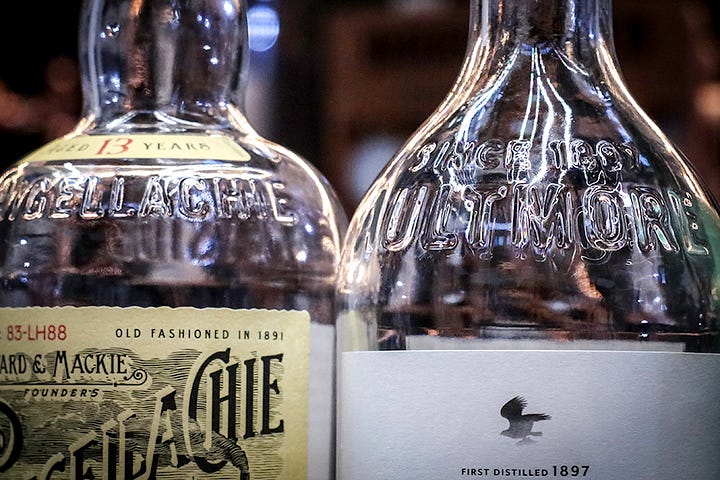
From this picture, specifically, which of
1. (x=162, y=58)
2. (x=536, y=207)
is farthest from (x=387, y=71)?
(x=536, y=207)

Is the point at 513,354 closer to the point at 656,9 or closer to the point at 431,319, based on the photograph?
the point at 431,319

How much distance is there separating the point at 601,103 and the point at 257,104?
1150mm

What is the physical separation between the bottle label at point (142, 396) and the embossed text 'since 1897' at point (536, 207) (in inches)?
2.9

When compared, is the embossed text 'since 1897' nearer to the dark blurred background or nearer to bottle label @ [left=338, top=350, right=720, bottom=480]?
bottle label @ [left=338, top=350, right=720, bottom=480]

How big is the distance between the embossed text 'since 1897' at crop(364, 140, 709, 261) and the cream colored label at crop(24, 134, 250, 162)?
4.0 inches

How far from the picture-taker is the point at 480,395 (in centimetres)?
38

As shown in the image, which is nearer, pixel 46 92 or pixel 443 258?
pixel 443 258

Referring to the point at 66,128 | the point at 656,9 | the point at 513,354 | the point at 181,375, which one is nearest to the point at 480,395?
the point at 513,354

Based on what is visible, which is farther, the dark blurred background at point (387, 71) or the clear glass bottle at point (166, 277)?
the dark blurred background at point (387, 71)

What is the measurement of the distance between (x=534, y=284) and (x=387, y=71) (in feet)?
3.75

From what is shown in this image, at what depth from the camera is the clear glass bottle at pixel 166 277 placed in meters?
0.45

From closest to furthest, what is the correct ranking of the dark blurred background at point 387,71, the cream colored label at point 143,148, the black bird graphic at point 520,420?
the black bird graphic at point 520,420
the cream colored label at point 143,148
the dark blurred background at point 387,71

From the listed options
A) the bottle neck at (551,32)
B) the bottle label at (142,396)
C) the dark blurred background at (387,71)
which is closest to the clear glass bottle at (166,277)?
the bottle label at (142,396)

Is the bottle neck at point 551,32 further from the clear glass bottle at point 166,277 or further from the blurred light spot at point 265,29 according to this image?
the blurred light spot at point 265,29
